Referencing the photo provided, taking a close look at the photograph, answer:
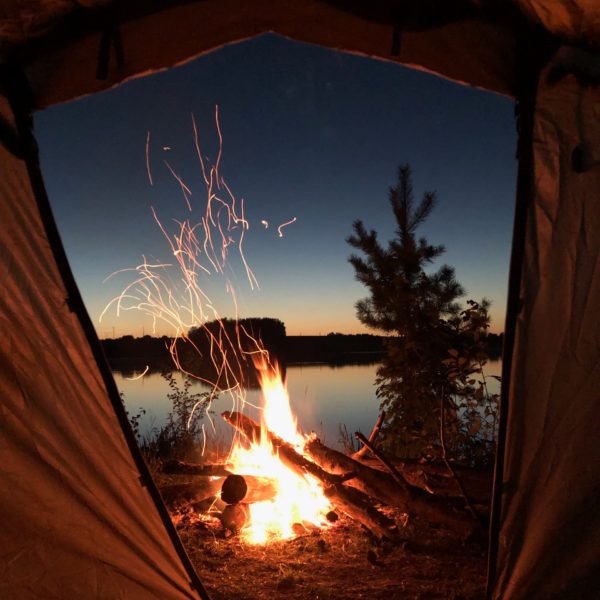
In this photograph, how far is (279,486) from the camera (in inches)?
170

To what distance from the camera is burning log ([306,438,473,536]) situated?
3.48 m

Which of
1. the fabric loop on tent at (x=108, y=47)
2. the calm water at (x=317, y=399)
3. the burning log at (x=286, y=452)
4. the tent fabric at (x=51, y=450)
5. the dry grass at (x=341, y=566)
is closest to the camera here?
the tent fabric at (x=51, y=450)

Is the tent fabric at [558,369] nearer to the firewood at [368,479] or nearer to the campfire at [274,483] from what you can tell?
the firewood at [368,479]

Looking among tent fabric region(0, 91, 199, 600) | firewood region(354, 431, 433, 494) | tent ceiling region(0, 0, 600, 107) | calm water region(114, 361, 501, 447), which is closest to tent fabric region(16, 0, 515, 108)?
tent ceiling region(0, 0, 600, 107)

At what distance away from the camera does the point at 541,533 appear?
2006mm

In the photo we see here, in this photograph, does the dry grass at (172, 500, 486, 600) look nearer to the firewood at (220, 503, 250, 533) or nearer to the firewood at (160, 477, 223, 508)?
the firewood at (220, 503, 250, 533)

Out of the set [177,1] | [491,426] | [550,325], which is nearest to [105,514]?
[550,325]

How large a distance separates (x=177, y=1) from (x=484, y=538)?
3447 mm

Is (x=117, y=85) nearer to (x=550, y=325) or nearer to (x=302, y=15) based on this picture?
(x=302, y=15)

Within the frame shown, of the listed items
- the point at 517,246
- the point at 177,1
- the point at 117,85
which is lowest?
the point at 517,246

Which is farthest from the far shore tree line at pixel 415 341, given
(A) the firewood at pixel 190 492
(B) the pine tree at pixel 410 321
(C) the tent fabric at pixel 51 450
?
(C) the tent fabric at pixel 51 450

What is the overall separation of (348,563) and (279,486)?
1.06 meters

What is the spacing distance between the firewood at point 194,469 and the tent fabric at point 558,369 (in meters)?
2.78

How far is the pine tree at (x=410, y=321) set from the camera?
17.5 feet
